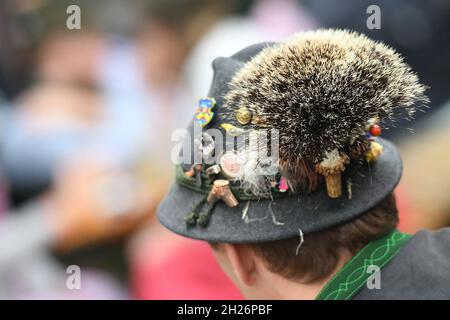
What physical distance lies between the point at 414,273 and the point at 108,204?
2.10 m

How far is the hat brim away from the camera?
1.40m

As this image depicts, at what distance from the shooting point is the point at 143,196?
10.5 ft

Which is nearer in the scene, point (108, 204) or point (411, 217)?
point (411, 217)

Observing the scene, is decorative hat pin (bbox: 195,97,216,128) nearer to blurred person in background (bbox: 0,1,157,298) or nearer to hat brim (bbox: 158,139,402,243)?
hat brim (bbox: 158,139,402,243)

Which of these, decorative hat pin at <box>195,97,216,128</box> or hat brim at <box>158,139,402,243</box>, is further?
decorative hat pin at <box>195,97,216,128</box>

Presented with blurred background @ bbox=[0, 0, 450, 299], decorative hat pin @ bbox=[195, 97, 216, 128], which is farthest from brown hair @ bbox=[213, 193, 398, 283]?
blurred background @ bbox=[0, 0, 450, 299]

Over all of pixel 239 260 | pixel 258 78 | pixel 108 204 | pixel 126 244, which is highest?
pixel 258 78

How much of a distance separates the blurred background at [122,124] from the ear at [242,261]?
45.1 inches

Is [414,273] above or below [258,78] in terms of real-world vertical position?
below

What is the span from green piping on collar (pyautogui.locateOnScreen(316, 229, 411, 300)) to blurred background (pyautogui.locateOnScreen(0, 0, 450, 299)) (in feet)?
4.22

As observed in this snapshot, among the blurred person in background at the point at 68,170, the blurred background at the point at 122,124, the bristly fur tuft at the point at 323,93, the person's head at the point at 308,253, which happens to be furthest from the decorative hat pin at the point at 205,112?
the blurred person in background at the point at 68,170

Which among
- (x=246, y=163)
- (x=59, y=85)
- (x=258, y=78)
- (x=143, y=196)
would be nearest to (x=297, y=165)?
(x=246, y=163)

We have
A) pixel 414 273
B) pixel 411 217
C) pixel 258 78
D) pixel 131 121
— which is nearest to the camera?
pixel 258 78

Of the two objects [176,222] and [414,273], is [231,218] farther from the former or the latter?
[414,273]
